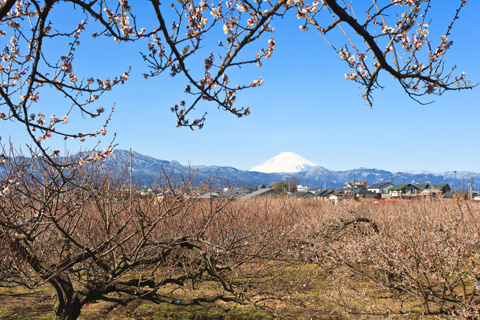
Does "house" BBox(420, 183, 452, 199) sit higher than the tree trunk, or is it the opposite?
"house" BBox(420, 183, 452, 199)

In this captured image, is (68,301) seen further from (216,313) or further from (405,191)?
(405,191)

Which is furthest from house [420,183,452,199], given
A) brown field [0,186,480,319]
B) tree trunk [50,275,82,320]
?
tree trunk [50,275,82,320]

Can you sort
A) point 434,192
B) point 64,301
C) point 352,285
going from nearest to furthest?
point 64,301
point 352,285
point 434,192

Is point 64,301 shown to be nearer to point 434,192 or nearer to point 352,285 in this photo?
point 352,285

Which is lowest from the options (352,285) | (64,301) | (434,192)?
(352,285)

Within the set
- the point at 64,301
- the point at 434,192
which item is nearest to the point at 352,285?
the point at 64,301

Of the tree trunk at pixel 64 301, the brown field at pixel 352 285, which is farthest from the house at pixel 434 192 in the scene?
the tree trunk at pixel 64 301

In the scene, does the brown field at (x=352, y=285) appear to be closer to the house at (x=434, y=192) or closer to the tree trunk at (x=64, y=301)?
the tree trunk at (x=64, y=301)

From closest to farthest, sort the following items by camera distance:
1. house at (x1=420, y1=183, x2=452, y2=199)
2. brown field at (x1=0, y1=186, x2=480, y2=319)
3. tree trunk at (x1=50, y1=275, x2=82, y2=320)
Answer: tree trunk at (x1=50, y1=275, x2=82, y2=320)
brown field at (x1=0, y1=186, x2=480, y2=319)
house at (x1=420, y1=183, x2=452, y2=199)

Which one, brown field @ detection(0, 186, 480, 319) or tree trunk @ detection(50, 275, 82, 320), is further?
brown field @ detection(0, 186, 480, 319)

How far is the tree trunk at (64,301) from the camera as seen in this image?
6340mm

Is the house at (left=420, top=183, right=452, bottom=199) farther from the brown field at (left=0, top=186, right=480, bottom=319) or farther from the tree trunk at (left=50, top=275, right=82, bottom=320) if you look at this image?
the tree trunk at (left=50, top=275, right=82, bottom=320)

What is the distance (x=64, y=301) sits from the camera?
650 centimetres

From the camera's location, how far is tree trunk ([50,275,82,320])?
6.34m
